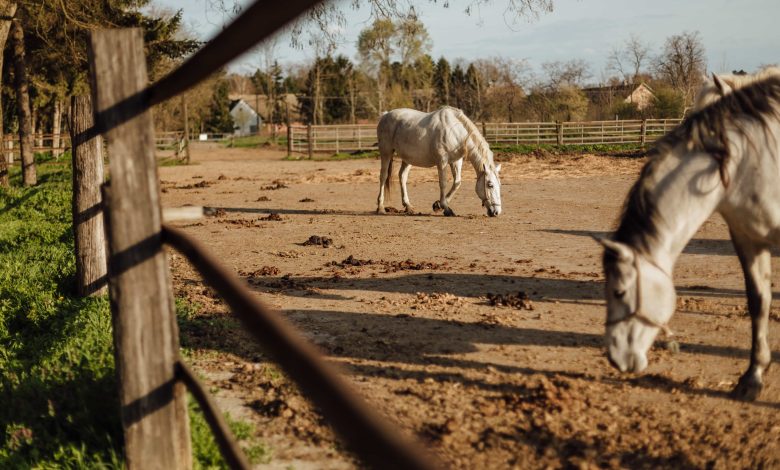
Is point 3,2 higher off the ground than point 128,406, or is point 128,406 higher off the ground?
point 3,2

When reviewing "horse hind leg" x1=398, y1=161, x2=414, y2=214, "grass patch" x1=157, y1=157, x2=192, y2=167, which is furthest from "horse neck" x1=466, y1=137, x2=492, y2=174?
"grass patch" x1=157, y1=157, x2=192, y2=167

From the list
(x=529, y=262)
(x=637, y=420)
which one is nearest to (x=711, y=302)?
(x=529, y=262)

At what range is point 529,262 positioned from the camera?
799cm

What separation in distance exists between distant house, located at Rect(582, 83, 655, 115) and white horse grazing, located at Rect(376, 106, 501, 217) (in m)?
29.1

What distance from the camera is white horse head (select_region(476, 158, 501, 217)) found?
11353 mm

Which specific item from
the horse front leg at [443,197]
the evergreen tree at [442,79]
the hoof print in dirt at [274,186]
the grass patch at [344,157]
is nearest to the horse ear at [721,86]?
the horse front leg at [443,197]

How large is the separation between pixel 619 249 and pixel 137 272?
2.23 meters

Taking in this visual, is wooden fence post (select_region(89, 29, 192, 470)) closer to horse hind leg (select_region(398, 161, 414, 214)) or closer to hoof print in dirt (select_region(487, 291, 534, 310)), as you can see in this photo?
hoof print in dirt (select_region(487, 291, 534, 310))

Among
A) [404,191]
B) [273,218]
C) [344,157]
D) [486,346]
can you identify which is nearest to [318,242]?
[273,218]

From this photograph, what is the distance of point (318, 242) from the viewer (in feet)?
31.6

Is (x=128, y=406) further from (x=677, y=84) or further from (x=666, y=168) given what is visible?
(x=677, y=84)

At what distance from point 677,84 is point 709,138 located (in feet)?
114

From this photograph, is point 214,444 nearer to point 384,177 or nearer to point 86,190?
point 86,190

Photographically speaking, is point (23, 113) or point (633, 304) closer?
point (633, 304)
